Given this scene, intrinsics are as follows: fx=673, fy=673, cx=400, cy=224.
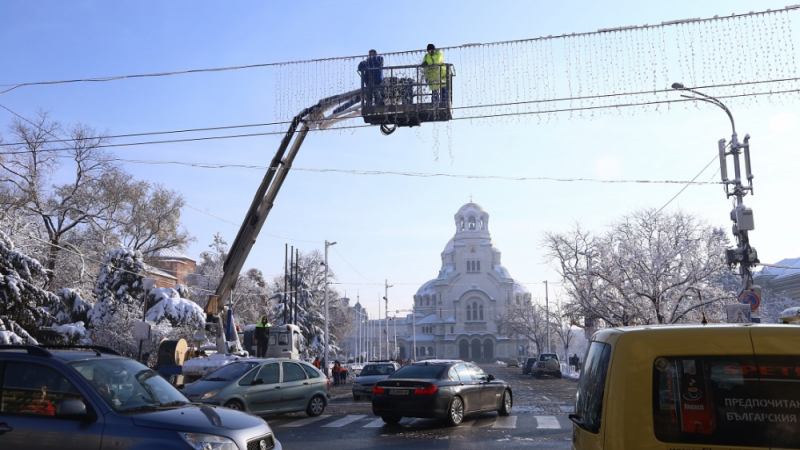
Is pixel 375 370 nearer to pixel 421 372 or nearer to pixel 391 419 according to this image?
pixel 391 419

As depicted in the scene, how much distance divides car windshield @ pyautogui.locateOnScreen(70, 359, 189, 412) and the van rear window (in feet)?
15.5

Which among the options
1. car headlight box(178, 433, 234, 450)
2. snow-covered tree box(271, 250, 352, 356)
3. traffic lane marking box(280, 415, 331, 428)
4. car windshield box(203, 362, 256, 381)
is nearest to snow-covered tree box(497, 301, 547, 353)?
snow-covered tree box(271, 250, 352, 356)

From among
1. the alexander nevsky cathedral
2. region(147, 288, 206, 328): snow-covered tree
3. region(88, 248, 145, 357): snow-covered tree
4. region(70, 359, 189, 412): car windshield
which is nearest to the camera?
region(70, 359, 189, 412): car windshield

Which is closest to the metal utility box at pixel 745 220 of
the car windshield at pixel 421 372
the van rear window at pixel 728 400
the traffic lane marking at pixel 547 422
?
the traffic lane marking at pixel 547 422

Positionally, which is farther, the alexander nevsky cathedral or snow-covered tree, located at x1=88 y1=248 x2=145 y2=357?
the alexander nevsky cathedral

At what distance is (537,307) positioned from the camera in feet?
299

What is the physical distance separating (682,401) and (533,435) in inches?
363

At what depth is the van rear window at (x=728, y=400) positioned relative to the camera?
4059 mm

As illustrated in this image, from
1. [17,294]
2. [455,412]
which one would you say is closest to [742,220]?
[455,412]

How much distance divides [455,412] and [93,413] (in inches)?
379

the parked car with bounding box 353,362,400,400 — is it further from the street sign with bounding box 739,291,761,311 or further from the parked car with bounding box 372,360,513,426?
the street sign with bounding box 739,291,761,311

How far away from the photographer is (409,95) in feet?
47.6

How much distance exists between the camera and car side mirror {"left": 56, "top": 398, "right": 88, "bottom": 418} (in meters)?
5.95

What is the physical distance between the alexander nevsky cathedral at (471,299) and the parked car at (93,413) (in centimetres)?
10529
